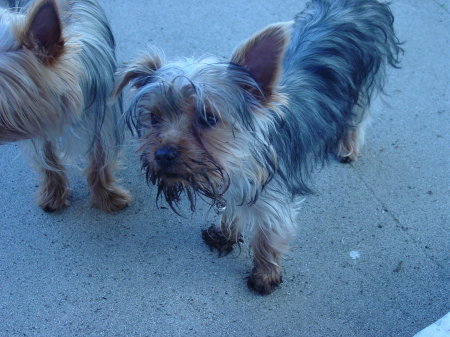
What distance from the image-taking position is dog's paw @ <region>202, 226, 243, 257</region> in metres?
2.98

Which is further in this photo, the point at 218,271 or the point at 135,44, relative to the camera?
the point at 135,44

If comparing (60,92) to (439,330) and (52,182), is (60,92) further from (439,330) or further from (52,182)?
(439,330)

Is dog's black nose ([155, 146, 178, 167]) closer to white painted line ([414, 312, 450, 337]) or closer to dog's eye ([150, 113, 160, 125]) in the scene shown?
dog's eye ([150, 113, 160, 125])

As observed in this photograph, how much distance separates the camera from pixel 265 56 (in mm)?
1979

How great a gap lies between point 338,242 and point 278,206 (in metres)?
0.74

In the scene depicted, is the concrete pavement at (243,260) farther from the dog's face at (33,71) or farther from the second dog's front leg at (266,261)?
the dog's face at (33,71)

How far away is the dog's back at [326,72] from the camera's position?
2.62 meters

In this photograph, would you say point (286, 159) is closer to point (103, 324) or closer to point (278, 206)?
point (278, 206)

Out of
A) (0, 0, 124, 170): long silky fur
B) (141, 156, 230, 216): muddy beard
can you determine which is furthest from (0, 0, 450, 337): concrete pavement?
(141, 156, 230, 216): muddy beard

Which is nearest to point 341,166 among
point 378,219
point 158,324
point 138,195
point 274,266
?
point 378,219

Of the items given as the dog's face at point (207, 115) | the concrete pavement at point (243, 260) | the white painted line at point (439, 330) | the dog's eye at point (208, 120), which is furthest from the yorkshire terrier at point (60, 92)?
the white painted line at point (439, 330)

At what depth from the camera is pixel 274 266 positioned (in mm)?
2760

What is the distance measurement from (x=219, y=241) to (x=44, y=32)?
154 centimetres

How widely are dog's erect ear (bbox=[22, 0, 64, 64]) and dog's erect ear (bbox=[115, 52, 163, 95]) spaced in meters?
0.31
